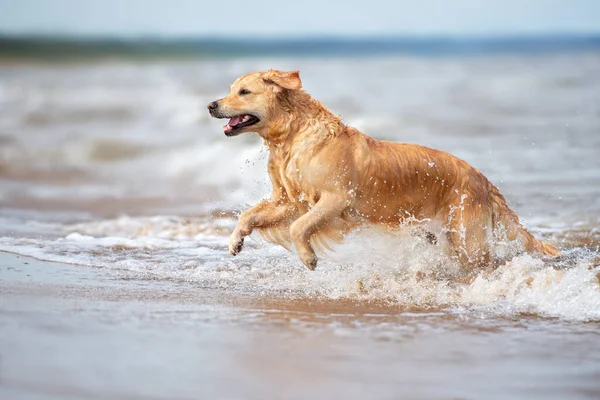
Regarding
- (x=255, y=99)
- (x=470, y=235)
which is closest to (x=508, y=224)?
(x=470, y=235)

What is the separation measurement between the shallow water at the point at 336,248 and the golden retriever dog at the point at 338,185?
228mm

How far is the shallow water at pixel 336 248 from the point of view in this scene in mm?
4680

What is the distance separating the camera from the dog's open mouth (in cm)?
633

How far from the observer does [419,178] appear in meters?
6.62

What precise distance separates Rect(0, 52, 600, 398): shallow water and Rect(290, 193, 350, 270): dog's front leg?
0.26 m

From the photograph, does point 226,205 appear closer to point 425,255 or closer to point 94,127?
point 425,255

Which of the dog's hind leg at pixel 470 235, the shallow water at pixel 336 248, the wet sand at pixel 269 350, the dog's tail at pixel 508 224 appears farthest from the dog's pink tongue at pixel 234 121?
the dog's tail at pixel 508 224

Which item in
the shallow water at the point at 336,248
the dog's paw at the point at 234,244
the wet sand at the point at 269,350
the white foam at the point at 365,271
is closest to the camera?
the wet sand at the point at 269,350

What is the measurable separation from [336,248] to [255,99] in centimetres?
127

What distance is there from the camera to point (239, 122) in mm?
6363

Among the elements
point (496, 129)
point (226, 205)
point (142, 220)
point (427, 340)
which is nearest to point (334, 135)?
point (427, 340)

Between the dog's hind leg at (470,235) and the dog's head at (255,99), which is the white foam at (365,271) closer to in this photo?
the dog's hind leg at (470,235)

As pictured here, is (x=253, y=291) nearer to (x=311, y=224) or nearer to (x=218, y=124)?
(x=311, y=224)

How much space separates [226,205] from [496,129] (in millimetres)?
8876
